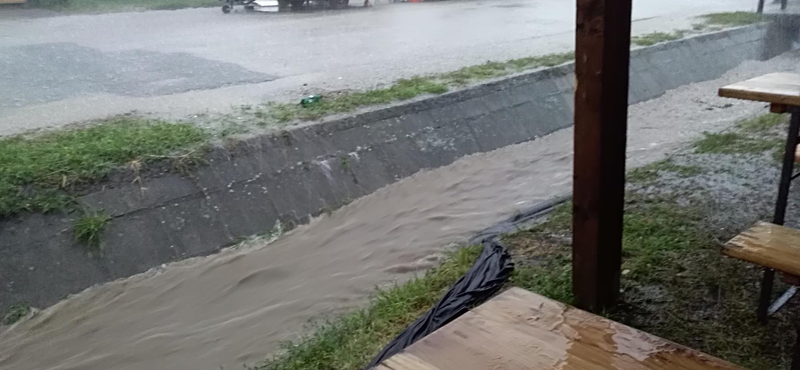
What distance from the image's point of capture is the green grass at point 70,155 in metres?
3.84

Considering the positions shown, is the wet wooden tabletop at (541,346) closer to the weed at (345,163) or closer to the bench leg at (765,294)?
the bench leg at (765,294)

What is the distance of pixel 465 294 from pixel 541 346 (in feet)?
5.32

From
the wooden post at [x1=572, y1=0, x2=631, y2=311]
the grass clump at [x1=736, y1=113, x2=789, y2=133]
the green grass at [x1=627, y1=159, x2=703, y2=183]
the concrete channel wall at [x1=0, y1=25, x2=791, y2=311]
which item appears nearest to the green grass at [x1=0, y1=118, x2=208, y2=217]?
the concrete channel wall at [x1=0, y1=25, x2=791, y2=311]

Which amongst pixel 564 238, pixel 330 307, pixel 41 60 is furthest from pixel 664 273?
pixel 41 60

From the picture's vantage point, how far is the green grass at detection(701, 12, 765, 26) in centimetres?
1058

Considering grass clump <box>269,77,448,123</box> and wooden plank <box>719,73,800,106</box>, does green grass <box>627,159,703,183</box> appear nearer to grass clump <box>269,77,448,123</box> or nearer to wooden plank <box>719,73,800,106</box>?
wooden plank <box>719,73,800,106</box>

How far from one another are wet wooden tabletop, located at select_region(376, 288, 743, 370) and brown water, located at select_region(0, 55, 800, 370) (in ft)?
6.19

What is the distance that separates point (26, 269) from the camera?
3.58m

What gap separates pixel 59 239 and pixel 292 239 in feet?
4.39

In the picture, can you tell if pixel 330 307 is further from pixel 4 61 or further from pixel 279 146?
pixel 4 61

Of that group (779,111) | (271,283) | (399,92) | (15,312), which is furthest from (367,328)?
(399,92)

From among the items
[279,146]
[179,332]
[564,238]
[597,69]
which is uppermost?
[597,69]

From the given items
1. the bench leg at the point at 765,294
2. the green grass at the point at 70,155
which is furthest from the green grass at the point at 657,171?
the green grass at the point at 70,155

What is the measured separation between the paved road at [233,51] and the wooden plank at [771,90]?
155 inches
